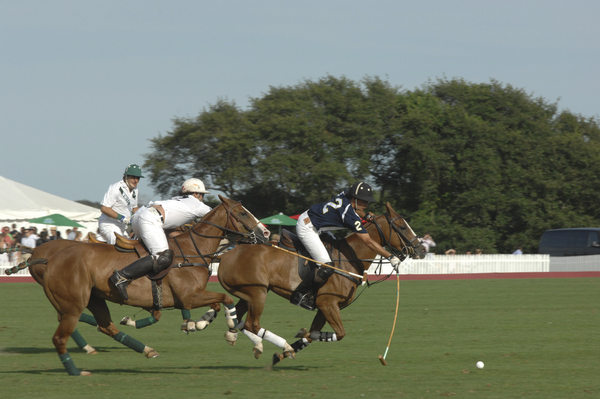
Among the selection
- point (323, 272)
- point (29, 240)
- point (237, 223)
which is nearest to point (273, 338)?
point (323, 272)

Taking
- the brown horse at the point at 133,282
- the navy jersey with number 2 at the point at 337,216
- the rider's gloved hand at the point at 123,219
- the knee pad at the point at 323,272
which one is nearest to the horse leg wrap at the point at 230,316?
the brown horse at the point at 133,282

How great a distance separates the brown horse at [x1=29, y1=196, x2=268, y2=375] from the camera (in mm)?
7109

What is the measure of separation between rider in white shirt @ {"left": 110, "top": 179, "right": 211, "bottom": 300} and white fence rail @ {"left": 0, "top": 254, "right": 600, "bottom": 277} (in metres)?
17.8

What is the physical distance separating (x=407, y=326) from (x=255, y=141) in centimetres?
2431

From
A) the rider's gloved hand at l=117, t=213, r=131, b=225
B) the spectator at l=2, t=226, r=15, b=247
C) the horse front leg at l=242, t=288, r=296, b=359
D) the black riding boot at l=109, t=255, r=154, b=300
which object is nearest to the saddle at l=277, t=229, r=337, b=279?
the horse front leg at l=242, t=288, r=296, b=359

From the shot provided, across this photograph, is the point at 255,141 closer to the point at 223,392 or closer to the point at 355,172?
the point at 355,172

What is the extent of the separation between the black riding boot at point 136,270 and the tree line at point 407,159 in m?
25.7

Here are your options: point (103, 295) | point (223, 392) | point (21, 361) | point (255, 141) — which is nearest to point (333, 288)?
point (223, 392)

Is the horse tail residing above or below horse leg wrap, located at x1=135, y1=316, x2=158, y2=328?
above

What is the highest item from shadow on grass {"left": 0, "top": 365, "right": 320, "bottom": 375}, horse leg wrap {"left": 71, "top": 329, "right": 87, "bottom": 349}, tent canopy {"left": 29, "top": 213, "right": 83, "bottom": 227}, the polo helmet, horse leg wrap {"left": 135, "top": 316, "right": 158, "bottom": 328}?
Result: the polo helmet

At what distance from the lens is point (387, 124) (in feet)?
121

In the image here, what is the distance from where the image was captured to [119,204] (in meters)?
8.87

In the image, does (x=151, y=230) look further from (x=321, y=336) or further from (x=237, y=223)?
(x=321, y=336)

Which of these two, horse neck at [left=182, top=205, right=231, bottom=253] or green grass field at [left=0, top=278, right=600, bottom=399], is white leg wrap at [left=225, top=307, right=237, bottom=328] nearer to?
green grass field at [left=0, top=278, right=600, bottom=399]
